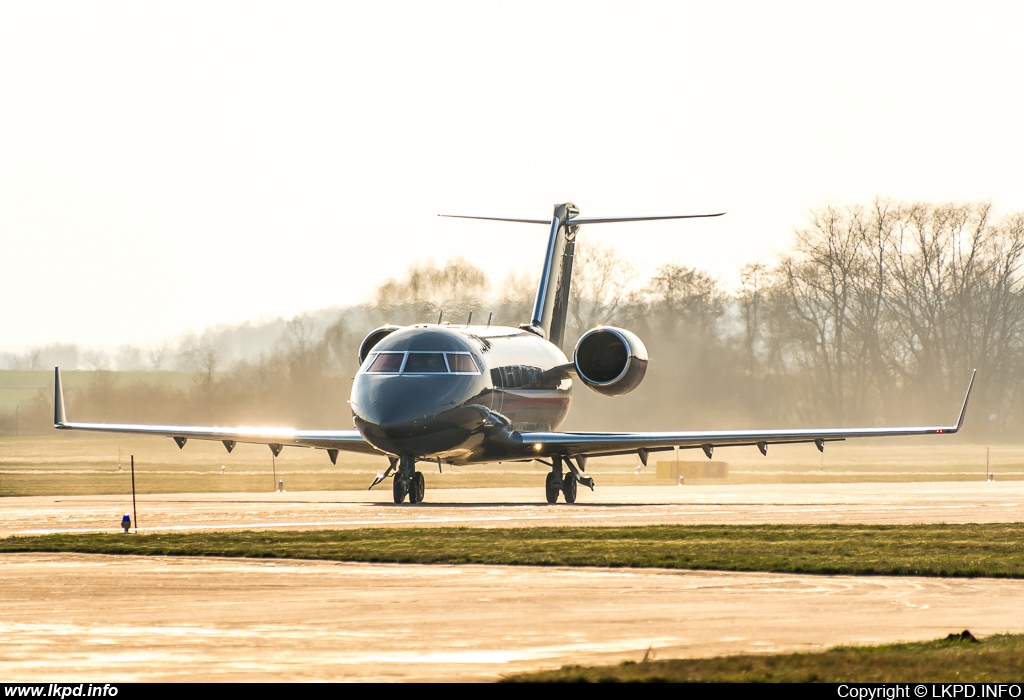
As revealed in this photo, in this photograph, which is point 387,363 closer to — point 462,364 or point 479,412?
point 462,364

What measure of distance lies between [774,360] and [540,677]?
6420 cm

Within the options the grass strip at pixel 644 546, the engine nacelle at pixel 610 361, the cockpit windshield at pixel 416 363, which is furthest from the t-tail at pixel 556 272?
the grass strip at pixel 644 546

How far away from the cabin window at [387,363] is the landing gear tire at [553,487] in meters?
5.85

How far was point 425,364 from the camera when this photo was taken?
31.5 meters

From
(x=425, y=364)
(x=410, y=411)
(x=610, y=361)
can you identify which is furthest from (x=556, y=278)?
(x=410, y=411)

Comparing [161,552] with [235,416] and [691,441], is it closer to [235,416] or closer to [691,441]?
[691,441]

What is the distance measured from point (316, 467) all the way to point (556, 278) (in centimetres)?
1351

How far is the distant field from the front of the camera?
44656mm

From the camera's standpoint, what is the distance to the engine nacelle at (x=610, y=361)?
36.2 m

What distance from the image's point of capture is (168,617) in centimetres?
1163

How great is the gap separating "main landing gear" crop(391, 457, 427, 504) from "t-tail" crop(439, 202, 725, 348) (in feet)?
34.4

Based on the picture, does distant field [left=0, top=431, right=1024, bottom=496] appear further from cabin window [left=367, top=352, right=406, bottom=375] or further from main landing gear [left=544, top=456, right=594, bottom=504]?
cabin window [left=367, top=352, right=406, bottom=375]

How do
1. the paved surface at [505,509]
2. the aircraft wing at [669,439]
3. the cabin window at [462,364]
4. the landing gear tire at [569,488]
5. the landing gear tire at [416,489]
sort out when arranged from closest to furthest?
the paved surface at [505,509] < the cabin window at [462,364] < the landing gear tire at [416,489] < the aircraft wing at [669,439] < the landing gear tire at [569,488]

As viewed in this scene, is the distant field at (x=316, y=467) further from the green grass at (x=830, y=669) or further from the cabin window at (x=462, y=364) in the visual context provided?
the green grass at (x=830, y=669)
